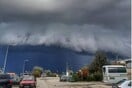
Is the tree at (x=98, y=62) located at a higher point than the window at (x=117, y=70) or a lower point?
higher

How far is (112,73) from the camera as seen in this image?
55125 mm

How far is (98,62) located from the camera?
77.6 m

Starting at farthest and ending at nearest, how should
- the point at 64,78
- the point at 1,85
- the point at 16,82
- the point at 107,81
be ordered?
the point at 64,78
the point at 107,81
the point at 16,82
the point at 1,85

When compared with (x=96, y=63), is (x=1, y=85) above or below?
below

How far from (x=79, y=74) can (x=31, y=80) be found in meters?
34.3

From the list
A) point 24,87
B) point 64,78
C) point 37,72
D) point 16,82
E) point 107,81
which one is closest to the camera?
point 24,87

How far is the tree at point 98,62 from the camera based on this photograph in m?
77.4

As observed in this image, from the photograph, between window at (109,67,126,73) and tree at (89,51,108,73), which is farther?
tree at (89,51,108,73)

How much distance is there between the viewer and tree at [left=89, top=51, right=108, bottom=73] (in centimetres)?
7744

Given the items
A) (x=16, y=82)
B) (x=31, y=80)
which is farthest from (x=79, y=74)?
(x=31, y=80)

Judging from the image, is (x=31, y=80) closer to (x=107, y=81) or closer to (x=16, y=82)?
(x=16, y=82)

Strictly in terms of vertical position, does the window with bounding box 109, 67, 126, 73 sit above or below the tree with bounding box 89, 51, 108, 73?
below

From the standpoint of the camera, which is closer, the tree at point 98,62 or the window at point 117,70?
the window at point 117,70

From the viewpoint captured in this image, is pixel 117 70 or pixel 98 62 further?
pixel 98 62
